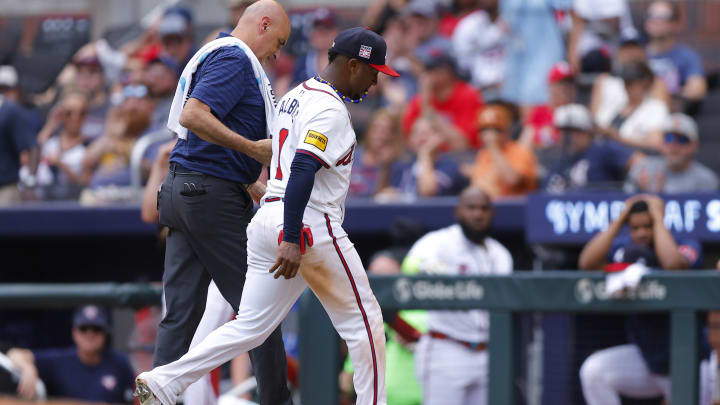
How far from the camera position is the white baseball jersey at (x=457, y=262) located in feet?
21.2

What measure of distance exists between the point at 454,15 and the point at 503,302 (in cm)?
535

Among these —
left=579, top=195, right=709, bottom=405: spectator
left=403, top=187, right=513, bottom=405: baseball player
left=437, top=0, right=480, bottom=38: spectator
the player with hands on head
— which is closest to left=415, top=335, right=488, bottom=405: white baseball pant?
left=403, top=187, right=513, bottom=405: baseball player

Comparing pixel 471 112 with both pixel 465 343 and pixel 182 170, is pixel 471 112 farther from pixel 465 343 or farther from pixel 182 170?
pixel 182 170

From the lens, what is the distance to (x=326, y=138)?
3.97 meters

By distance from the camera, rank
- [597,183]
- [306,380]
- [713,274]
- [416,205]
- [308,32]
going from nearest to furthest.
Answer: [713,274] → [306,380] → [597,183] → [416,205] → [308,32]

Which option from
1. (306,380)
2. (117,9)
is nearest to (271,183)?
(306,380)

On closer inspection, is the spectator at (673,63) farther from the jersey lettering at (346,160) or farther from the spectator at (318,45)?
the jersey lettering at (346,160)

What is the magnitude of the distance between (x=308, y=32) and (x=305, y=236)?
735 cm

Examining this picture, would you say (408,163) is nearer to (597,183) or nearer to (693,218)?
(597,183)

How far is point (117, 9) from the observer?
13891 mm

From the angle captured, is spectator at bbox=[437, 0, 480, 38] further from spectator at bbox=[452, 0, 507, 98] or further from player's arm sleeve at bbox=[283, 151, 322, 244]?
player's arm sleeve at bbox=[283, 151, 322, 244]

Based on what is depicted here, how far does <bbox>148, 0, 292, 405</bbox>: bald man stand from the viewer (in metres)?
4.14

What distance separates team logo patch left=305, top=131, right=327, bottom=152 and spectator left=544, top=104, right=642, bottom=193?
3683 mm

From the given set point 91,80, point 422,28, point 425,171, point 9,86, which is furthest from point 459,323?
point 91,80
